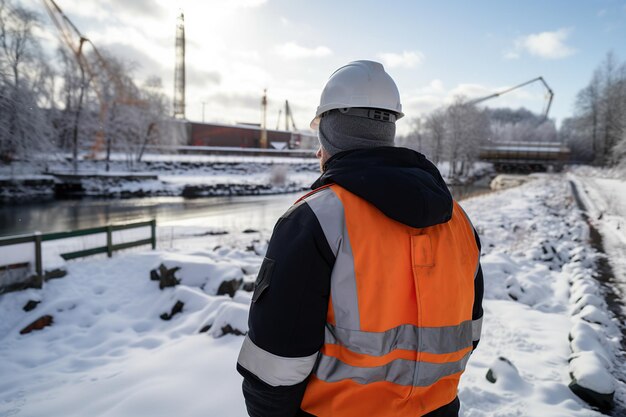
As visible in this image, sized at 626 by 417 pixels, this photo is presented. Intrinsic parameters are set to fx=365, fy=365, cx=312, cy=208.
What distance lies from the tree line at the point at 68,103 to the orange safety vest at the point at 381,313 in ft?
56.7

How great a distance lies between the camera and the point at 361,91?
1637mm

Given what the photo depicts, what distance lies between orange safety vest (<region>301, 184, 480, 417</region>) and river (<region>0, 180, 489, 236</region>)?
16965mm

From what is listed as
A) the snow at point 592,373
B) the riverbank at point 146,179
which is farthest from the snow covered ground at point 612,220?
the riverbank at point 146,179

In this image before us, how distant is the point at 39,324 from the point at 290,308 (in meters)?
6.23

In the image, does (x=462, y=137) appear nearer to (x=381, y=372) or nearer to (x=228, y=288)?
(x=228, y=288)

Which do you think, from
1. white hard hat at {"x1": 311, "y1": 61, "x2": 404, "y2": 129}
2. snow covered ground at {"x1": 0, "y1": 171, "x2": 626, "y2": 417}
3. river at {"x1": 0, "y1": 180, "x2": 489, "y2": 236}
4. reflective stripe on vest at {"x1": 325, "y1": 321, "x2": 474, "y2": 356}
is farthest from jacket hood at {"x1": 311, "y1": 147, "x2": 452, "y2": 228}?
river at {"x1": 0, "y1": 180, "x2": 489, "y2": 236}

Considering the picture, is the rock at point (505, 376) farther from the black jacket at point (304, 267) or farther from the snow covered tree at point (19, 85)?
the snow covered tree at point (19, 85)

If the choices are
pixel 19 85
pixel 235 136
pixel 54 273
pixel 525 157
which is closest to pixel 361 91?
pixel 54 273

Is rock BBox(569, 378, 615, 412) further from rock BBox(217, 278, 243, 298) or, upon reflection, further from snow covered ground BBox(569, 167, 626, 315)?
rock BBox(217, 278, 243, 298)

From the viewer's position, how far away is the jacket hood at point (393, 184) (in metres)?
1.27

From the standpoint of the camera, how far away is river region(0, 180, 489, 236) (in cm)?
1842

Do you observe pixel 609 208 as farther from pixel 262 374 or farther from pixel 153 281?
pixel 262 374

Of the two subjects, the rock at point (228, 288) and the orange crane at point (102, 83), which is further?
the orange crane at point (102, 83)

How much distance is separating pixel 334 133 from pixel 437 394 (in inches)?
46.0
